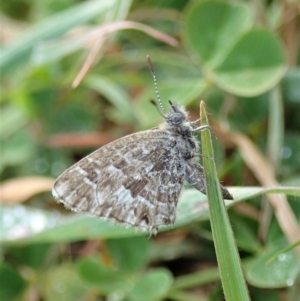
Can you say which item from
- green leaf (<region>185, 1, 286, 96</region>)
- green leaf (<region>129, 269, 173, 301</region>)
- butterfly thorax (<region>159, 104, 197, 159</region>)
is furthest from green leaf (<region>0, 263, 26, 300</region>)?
green leaf (<region>185, 1, 286, 96</region>)

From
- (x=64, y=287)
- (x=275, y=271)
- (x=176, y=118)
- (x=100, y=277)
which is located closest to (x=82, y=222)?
(x=100, y=277)

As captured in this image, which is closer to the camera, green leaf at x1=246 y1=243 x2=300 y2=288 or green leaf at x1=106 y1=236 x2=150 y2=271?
green leaf at x1=246 y1=243 x2=300 y2=288

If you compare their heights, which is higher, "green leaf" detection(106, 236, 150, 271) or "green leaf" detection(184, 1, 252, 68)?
"green leaf" detection(184, 1, 252, 68)

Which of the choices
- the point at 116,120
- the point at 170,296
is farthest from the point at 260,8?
the point at 170,296

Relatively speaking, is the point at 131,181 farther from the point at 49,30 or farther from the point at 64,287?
the point at 49,30

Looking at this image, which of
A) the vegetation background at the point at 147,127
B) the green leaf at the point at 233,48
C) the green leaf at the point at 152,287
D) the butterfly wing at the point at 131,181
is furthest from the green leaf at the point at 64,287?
the green leaf at the point at 233,48

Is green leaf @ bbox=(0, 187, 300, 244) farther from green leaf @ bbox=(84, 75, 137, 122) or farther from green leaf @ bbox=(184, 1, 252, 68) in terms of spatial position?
green leaf @ bbox=(184, 1, 252, 68)

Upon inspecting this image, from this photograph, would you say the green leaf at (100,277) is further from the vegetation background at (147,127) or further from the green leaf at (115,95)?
the green leaf at (115,95)
